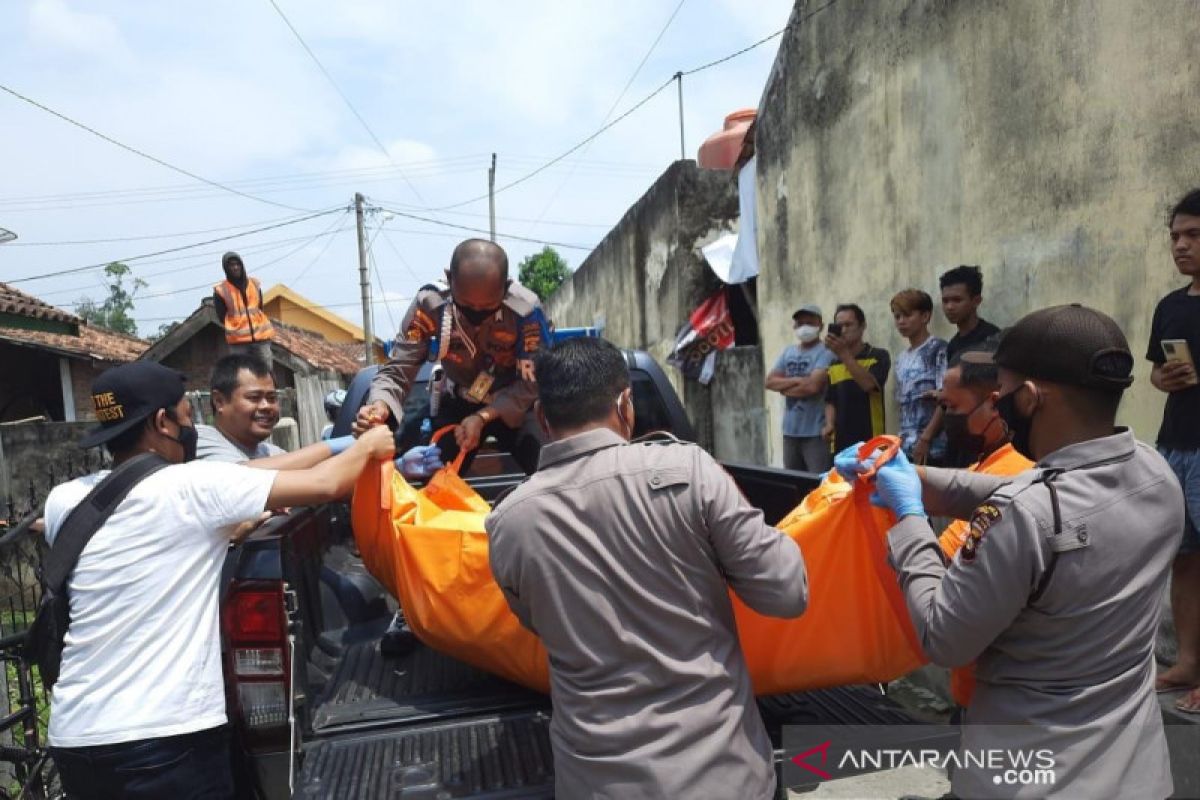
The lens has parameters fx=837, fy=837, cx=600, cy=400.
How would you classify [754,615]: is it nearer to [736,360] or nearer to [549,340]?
[549,340]

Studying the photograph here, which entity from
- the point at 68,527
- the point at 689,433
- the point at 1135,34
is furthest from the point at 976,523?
the point at 1135,34

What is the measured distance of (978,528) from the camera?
153 cm

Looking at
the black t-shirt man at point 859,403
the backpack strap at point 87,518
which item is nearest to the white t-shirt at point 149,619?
the backpack strap at point 87,518

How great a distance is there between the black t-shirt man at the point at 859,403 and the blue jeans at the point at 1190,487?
2241 mm

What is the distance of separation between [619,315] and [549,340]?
9.89m

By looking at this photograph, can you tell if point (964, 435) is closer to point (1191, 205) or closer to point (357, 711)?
point (1191, 205)

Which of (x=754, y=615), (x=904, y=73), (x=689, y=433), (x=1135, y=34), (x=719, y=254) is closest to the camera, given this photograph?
(x=754, y=615)

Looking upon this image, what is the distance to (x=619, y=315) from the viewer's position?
1355cm

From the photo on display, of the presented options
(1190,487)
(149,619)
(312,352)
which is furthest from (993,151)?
(312,352)

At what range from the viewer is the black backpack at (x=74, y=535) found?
1987mm

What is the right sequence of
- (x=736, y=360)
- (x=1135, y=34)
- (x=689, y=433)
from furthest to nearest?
(x=736, y=360) < (x=689, y=433) < (x=1135, y=34)

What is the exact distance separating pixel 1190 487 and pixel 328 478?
295 cm

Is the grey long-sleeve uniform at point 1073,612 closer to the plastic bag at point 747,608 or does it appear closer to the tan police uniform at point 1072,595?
the tan police uniform at point 1072,595

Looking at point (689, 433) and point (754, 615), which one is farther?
point (689, 433)
